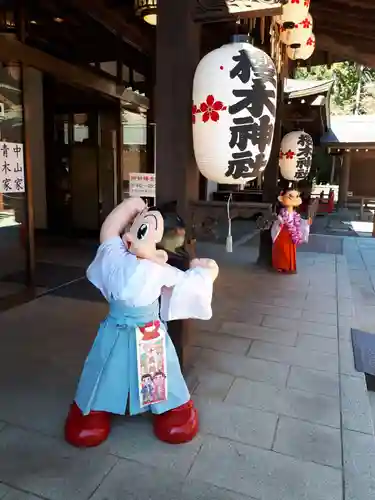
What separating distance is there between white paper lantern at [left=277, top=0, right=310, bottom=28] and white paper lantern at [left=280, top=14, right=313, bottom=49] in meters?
0.35

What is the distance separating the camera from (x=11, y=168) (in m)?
5.18

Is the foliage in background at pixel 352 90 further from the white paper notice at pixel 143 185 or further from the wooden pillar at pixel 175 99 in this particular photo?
the wooden pillar at pixel 175 99

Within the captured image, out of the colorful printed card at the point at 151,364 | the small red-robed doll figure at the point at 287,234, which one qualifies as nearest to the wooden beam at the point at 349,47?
the small red-robed doll figure at the point at 287,234

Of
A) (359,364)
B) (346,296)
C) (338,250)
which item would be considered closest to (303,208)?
(338,250)

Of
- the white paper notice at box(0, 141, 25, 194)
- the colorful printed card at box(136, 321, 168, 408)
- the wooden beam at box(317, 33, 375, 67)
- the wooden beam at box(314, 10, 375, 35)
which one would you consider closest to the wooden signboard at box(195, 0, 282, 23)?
the colorful printed card at box(136, 321, 168, 408)

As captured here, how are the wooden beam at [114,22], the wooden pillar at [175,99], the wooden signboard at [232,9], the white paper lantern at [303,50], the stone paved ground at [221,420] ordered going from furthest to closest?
the white paper lantern at [303,50], the wooden beam at [114,22], the wooden pillar at [175,99], the wooden signboard at [232,9], the stone paved ground at [221,420]

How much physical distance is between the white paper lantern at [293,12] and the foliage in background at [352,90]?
28.1 meters

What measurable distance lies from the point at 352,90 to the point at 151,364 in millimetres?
35316

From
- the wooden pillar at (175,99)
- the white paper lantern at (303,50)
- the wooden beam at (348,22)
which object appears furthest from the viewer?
the wooden beam at (348,22)

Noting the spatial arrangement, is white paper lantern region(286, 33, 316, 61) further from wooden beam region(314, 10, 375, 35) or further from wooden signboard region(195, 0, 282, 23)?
wooden signboard region(195, 0, 282, 23)

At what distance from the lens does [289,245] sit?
6895 millimetres

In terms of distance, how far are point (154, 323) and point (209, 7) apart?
2.19 metres

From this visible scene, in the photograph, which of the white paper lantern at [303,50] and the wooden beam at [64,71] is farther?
the white paper lantern at [303,50]

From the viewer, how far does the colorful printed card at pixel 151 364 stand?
2.53 meters
